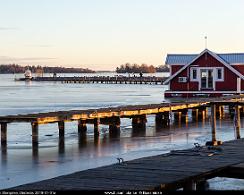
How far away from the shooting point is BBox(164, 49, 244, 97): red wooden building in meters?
50.1

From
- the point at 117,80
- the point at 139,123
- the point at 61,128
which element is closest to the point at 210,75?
the point at 139,123

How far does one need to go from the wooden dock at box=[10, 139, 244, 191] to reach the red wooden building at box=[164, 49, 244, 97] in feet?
112

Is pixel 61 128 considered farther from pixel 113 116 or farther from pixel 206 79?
pixel 206 79

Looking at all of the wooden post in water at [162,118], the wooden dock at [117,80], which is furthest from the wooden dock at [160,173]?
the wooden dock at [117,80]

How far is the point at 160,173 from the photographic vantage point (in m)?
13.1

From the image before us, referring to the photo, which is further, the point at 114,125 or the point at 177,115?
the point at 177,115

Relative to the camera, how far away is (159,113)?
34.6 meters

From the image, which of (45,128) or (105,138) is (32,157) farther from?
(45,128)

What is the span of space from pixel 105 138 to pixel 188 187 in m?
14.3

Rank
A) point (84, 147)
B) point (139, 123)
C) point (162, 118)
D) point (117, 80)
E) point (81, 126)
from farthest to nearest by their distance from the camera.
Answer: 1. point (117, 80)
2. point (162, 118)
3. point (139, 123)
4. point (81, 126)
5. point (84, 147)

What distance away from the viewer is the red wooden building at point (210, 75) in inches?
1971

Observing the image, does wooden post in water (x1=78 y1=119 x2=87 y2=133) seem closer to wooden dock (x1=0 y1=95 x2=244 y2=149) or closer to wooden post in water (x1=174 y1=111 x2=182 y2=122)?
wooden dock (x1=0 y1=95 x2=244 y2=149)

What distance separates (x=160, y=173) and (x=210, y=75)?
1510 inches

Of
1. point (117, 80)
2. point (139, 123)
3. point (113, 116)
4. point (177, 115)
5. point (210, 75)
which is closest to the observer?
point (113, 116)
